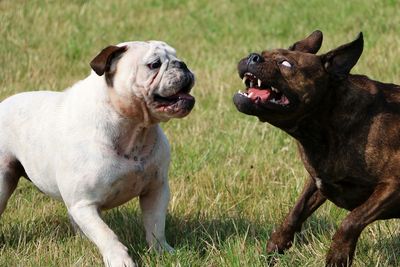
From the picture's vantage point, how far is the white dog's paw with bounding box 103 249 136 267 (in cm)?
584

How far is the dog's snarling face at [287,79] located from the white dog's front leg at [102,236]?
1.34 metres

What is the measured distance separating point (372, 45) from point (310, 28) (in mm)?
1851

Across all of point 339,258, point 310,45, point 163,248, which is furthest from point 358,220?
point 163,248

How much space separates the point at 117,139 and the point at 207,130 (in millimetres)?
3263

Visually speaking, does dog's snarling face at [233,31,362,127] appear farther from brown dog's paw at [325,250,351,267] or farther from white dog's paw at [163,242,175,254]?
white dog's paw at [163,242,175,254]

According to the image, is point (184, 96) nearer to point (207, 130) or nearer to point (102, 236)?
point (102, 236)

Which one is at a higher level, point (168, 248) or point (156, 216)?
point (156, 216)

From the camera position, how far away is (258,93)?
543cm

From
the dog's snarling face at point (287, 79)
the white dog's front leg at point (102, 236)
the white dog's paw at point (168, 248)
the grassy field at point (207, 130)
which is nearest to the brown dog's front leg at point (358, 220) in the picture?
the grassy field at point (207, 130)

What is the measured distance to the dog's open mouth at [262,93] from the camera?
5.34 meters

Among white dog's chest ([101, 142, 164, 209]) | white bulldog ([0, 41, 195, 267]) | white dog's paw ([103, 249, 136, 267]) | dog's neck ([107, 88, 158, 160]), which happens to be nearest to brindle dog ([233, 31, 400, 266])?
white bulldog ([0, 41, 195, 267])

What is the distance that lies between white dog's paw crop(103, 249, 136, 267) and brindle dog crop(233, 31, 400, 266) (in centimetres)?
134

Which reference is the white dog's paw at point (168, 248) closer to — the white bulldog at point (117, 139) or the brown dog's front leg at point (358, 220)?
the white bulldog at point (117, 139)

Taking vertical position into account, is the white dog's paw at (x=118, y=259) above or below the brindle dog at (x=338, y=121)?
below
